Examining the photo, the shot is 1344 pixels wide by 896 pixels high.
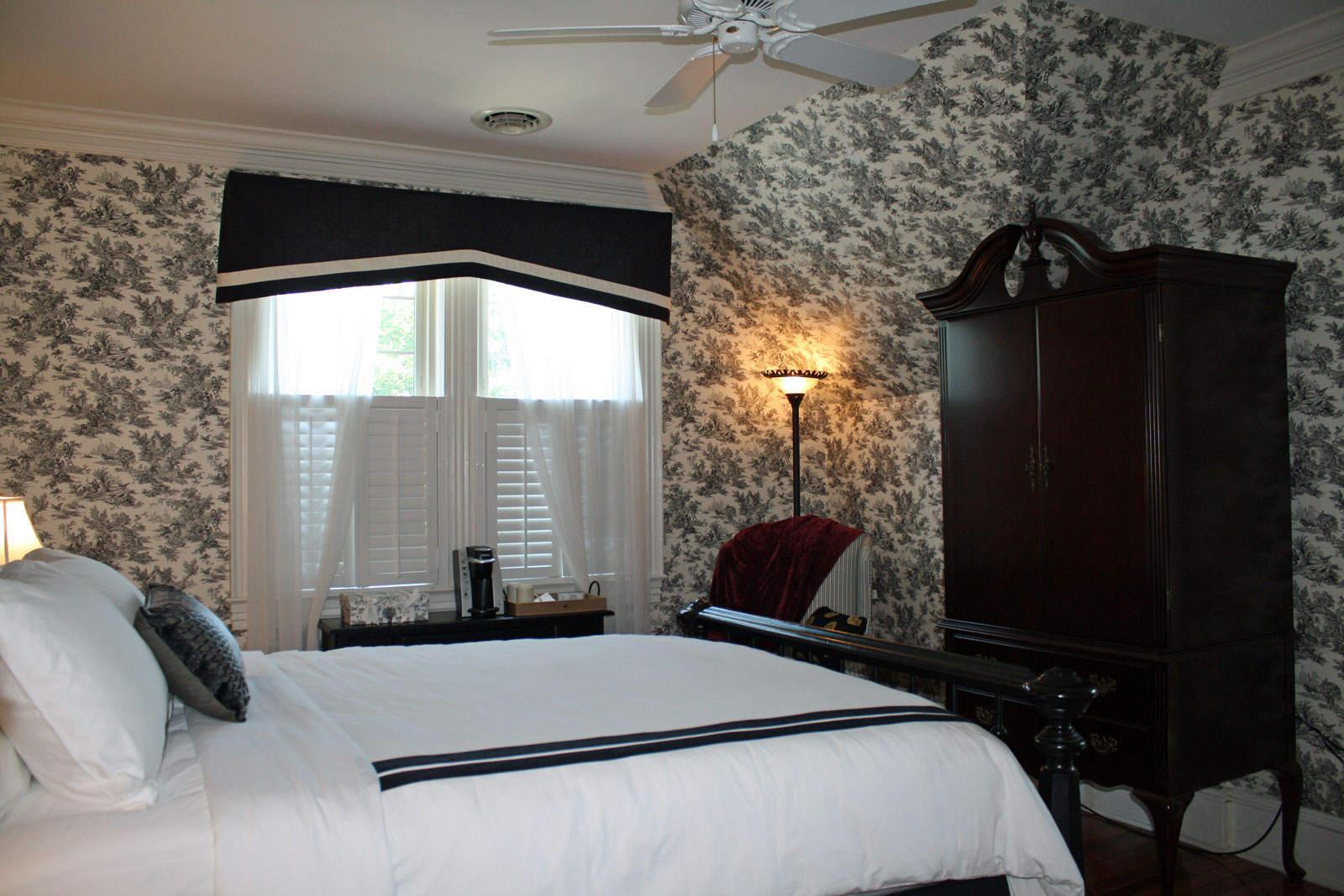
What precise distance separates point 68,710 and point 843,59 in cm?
209

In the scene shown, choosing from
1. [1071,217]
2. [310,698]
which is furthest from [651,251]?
[310,698]

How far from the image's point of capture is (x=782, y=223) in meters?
4.15

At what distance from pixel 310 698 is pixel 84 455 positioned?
2.06 metres

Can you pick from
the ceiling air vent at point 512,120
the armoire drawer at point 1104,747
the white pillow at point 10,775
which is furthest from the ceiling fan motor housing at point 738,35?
the white pillow at point 10,775

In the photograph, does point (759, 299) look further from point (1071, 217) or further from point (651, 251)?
point (1071, 217)

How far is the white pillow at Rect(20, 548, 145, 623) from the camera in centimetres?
195

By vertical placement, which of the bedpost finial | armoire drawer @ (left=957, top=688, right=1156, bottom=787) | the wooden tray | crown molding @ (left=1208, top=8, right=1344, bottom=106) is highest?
crown molding @ (left=1208, top=8, right=1344, bottom=106)

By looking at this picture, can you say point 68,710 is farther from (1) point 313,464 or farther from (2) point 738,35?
(1) point 313,464

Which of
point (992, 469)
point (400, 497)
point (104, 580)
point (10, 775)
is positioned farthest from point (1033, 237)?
point (10, 775)

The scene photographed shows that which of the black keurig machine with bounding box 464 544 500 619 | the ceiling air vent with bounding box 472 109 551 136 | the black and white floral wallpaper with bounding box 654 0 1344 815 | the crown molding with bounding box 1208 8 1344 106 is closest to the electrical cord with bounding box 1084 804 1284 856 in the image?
the black and white floral wallpaper with bounding box 654 0 1344 815

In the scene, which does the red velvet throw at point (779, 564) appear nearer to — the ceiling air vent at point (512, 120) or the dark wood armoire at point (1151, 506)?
the dark wood armoire at point (1151, 506)

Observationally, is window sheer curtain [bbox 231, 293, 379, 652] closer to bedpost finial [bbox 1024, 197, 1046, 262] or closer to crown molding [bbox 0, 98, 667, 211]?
crown molding [bbox 0, 98, 667, 211]

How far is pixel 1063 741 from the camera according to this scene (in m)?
1.92

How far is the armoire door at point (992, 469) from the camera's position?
122 inches
